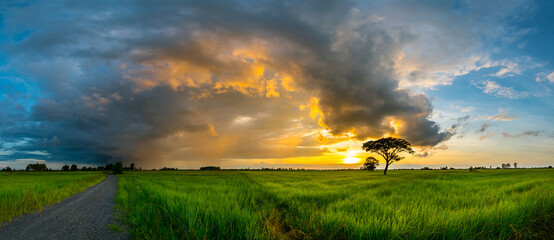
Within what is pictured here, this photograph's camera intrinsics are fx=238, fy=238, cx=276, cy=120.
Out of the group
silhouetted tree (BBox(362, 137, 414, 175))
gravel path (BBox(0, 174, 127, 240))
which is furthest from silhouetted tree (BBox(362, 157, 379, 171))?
gravel path (BBox(0, 174, 127, 240))

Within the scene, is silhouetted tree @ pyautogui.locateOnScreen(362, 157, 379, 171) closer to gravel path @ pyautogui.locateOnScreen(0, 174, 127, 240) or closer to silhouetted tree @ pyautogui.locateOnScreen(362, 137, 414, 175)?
silhouetted tree @ pyautogui.locateOnScreen(362, 137, 414, 175)

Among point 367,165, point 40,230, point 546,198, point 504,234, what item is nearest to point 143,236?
point 40,230

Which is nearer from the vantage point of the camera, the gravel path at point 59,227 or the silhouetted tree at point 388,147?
the gravel path at point 59,227

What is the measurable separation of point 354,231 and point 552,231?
15.1 feet

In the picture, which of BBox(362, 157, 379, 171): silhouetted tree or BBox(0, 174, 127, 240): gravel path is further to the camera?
BBox(362, 157, 379, 171): silhouetted tree

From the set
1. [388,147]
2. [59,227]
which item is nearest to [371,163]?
[388,147]

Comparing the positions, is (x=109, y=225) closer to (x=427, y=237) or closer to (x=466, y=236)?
(x=427, y=237)

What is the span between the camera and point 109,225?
8.28 metres

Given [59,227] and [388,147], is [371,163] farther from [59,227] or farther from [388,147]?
[59,227]

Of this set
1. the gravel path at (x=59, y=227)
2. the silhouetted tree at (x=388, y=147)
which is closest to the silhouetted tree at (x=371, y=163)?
the silhouetted tree at (x=388, y=147)

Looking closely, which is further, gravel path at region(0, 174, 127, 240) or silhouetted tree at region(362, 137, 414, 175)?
silhouetted tree at region(362, 137, 414, 175)

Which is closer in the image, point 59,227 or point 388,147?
point 59,227

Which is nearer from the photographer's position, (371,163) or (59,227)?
(59,227)

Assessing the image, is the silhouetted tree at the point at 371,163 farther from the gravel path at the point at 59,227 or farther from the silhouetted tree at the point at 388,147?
the gravel path at the point at 59,227
